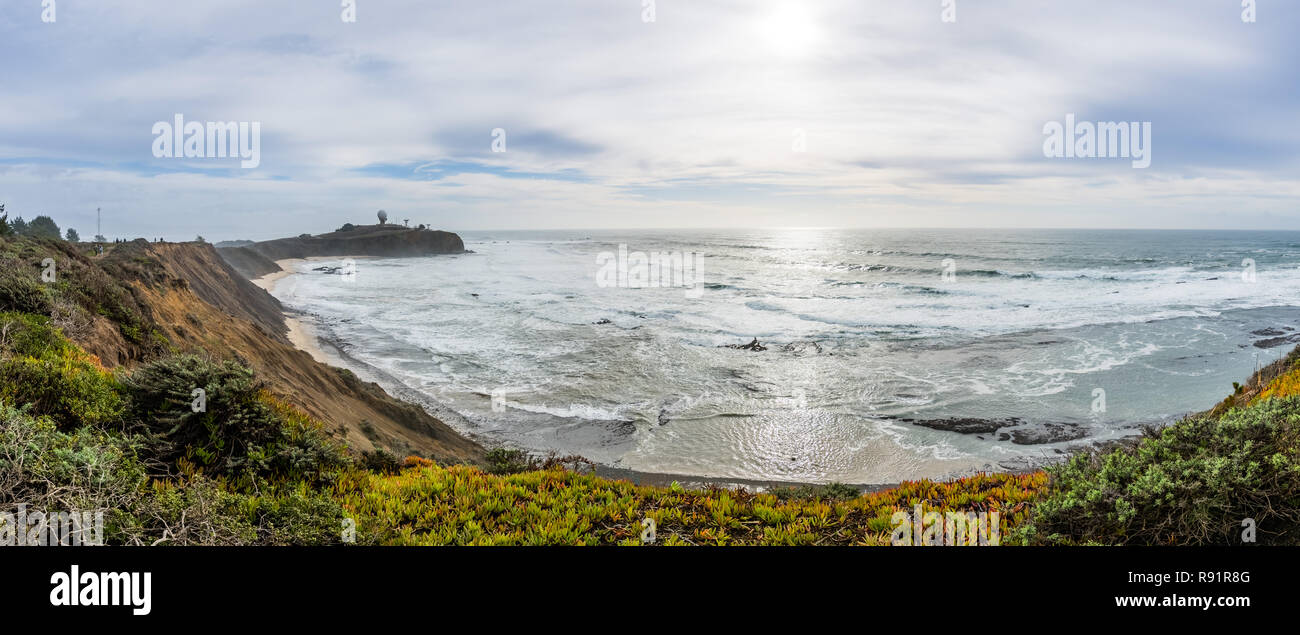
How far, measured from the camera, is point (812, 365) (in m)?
24.2

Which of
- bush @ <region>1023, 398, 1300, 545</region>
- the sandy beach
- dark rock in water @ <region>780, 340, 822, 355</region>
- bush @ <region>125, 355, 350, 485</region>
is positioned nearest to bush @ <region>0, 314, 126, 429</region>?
bush @ <region>125, 355, 350, 485</region>

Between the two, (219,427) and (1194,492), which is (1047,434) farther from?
(219,427)

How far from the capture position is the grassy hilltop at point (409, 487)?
4457mm

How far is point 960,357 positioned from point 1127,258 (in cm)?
8084

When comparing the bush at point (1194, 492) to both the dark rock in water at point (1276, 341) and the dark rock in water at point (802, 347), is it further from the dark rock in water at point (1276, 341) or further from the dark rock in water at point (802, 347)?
the dark rock in water at point (1276, 341)

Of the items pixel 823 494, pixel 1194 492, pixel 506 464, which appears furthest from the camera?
pixel 506 464

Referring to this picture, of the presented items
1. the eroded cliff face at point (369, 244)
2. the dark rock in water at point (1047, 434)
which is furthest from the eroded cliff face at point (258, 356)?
the eroded cliff face at point (369, 244)

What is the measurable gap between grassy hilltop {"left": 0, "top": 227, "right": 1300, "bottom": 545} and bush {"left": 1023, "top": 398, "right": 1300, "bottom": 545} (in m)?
0.01

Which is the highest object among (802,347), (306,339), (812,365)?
(306,339)

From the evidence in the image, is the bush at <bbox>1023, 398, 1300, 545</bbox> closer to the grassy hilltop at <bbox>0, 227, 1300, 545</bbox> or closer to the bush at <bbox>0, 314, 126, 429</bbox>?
the grassy hilltop at <bbox>0, 227, 1300, 545</bbox>

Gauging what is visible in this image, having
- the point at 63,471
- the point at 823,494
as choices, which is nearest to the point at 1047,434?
the point at 823,494

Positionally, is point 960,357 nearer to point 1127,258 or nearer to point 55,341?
point 55,341

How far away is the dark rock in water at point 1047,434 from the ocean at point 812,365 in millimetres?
78

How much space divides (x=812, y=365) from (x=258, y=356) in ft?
60.6
